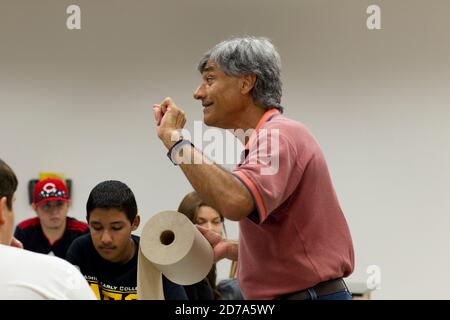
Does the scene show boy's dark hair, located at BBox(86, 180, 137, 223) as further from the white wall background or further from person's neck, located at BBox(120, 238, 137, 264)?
the white wall background

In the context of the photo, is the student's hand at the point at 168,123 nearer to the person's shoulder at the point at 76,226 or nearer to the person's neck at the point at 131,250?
the person's neck at the point at 131,250

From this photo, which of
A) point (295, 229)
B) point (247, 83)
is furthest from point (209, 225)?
point (295, 229)

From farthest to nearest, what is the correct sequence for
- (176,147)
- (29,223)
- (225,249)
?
(29,223) < (225,249) < (176,147)

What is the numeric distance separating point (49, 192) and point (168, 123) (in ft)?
7.37

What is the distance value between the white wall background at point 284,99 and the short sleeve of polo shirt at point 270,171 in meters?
2.76

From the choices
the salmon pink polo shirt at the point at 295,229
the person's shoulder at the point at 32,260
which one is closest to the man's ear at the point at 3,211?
the person's shoulder at the point at 32,260

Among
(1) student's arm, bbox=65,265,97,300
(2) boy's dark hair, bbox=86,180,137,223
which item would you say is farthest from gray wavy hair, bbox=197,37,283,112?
(1) student's arm, bbox=65,265,97,300

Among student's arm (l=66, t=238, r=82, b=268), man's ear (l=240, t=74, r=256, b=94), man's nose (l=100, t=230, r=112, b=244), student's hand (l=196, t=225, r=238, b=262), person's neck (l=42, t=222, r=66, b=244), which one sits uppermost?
man's ear (l=240, t=74, r=256, b=94)

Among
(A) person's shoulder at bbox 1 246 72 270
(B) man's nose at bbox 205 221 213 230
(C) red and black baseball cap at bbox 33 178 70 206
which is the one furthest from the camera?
(C) red and black baseball cap at bbox 33 178 70 206

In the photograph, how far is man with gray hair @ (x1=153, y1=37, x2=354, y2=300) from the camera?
166cm

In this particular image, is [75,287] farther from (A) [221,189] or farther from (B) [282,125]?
(B) [282,125]

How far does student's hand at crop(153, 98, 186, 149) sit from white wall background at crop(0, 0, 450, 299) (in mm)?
2580

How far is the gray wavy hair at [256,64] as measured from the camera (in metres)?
2.02

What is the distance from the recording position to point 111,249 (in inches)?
91.7
